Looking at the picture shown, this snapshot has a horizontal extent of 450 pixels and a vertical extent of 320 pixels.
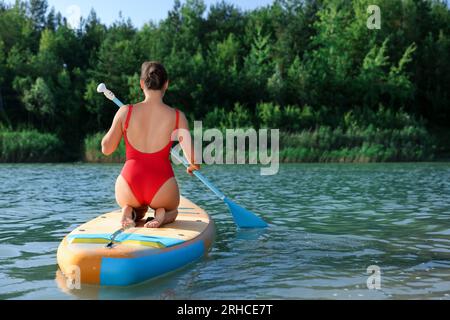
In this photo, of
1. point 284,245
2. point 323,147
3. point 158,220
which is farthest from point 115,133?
point 323,147

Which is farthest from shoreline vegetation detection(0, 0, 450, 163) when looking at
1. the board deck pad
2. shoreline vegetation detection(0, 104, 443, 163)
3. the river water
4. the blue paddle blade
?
the board deck pad

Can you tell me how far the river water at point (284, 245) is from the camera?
15.0ft

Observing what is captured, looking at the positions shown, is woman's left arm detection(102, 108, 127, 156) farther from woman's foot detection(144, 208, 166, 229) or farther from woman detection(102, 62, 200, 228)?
woman's foot detection(144, 208, 166, 229)

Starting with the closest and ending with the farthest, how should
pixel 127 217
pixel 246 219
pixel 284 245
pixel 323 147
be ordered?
pixel 127 217
pixel 284 245
pixel 246 219
pixel 323 147

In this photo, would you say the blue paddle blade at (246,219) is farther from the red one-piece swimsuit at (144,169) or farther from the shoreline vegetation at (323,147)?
the shoreline vegetation at (323,147)

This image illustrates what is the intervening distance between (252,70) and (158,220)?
34390mm

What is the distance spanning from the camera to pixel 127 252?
4.67m

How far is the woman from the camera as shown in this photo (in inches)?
215

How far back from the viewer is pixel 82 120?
38656 millimetres

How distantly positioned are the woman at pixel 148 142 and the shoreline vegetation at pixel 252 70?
77.0ft

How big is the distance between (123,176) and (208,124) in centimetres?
2835

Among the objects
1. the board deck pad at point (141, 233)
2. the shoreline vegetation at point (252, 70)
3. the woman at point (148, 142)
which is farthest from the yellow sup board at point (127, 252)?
the shoreline vegetation at point (252, 70)

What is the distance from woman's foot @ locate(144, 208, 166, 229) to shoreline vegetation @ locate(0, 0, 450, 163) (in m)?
23.4

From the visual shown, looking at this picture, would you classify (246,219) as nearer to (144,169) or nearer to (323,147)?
(144,169)
